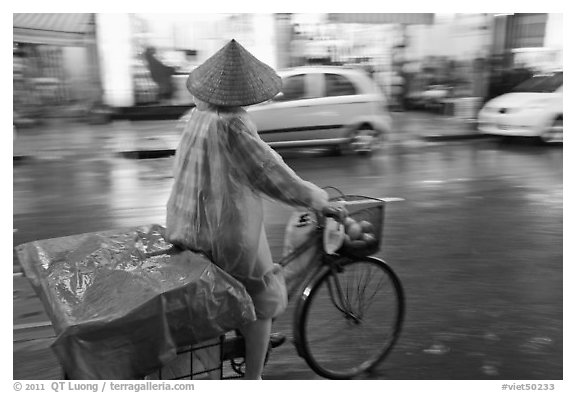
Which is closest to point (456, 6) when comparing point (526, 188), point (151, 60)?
point (151, 60)

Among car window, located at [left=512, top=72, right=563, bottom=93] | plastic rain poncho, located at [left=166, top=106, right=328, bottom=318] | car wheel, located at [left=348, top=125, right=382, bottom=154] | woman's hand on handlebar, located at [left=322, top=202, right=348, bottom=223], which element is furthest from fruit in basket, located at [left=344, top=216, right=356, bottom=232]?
car wheel, located at [left=348, top=125, right=382, bottom=154]

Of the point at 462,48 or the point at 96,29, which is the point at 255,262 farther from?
the point at 462,48

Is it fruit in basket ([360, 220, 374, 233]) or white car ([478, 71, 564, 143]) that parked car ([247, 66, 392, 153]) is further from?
fruit in basket ([360, 220, 374, 233])

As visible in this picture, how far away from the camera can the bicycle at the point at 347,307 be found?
2.65 meters

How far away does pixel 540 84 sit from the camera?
16.8 ft

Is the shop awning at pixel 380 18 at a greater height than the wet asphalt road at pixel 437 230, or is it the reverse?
the shop awning at pixel 380 18

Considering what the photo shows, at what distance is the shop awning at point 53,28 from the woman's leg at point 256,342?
1.95 m

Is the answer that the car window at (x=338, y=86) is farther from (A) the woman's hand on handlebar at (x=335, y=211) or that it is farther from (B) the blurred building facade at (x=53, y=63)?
(A) the woman's hand on handlebar at (x=335, y=211)

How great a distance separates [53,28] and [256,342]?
96.2 inches

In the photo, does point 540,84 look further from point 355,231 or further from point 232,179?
point 232,179

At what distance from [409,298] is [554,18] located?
1.80 metres

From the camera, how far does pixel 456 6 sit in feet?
10.5

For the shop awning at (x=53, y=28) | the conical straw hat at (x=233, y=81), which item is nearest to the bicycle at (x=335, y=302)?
the conical straw hat at (x=233, y=81)

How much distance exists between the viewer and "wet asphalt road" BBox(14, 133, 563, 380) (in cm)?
306
